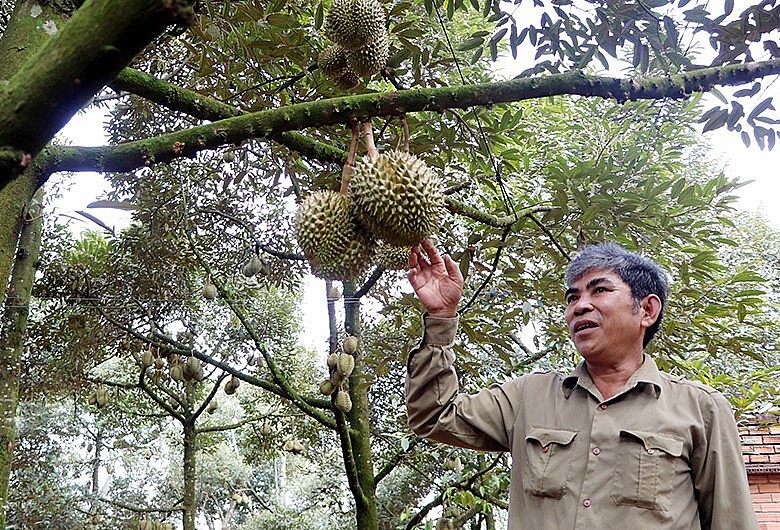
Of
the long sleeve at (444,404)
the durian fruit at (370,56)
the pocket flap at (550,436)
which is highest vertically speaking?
the durian fruit at (370,56)

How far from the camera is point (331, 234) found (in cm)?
158

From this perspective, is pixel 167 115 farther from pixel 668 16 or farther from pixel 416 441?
pixel 668 16

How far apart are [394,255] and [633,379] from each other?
684 millimetres

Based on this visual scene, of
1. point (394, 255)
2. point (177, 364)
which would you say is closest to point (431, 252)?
point (394, 255)

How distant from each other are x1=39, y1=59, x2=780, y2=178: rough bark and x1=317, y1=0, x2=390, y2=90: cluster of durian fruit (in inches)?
14.7

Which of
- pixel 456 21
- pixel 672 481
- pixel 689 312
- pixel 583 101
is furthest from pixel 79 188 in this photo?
pixel 672 481

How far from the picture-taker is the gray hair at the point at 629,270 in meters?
1.79

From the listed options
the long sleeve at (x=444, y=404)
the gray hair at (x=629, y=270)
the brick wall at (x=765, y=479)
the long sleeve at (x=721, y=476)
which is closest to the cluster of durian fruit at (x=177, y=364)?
the long sleeve at (x=444, y=404)

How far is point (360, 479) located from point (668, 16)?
328cm

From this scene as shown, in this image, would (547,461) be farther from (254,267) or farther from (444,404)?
(254,267)

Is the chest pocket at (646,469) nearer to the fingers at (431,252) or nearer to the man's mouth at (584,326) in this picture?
the man's mouth at (584,326)

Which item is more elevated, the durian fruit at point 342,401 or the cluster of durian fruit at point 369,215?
the durian fruit at point 342,401

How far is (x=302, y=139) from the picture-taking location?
7.20 ft

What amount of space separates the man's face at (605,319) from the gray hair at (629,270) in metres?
0.02
